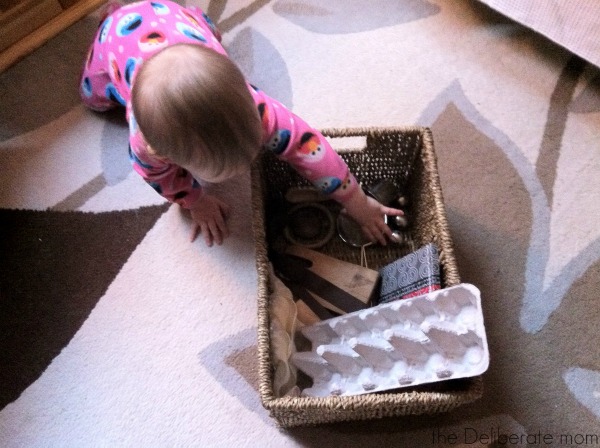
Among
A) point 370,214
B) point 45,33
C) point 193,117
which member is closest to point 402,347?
point 370,214

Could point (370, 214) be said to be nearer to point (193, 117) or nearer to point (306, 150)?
point (306, 150)

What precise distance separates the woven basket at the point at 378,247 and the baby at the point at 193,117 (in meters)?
0.05

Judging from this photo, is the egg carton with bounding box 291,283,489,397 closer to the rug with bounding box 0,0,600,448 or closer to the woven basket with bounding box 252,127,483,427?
the woven basket with bounding box 252,127,483,427

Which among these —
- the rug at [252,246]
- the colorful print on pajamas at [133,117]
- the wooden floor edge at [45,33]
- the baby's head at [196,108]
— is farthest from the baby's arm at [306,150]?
the wooden floor edge at [45,33]

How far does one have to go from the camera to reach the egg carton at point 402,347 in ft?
2.11

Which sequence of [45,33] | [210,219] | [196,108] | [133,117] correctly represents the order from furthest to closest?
[45,33] → [210,219] → [133,117] → [196,108]

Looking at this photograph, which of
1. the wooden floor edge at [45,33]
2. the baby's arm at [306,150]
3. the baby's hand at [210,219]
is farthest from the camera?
the wooden floor edge at [45,33]

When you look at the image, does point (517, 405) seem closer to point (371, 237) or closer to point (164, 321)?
point (371, 237)

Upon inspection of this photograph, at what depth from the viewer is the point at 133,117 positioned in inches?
28.3

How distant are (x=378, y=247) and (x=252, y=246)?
230 millimetres

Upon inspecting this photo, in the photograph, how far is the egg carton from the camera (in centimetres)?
64

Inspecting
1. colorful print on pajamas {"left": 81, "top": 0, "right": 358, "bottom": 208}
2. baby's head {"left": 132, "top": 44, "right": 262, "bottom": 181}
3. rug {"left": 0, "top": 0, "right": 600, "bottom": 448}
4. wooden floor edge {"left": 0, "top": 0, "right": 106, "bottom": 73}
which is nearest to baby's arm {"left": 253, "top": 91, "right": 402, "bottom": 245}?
colorful print on pajamas {"left": 81, "top": 0, "right": 358, "bottom": 208}

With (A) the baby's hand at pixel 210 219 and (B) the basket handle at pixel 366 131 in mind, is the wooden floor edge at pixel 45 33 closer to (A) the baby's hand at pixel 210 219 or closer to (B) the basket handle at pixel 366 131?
(A) the baby's hand at pixel 210 219

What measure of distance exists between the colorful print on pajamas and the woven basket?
0.19ft
